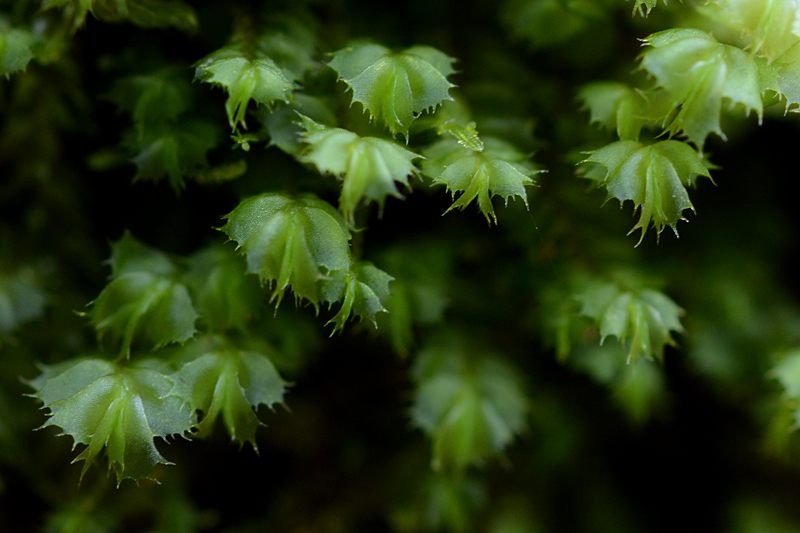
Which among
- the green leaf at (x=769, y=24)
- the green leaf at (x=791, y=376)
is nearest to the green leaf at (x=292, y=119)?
the green leaf at (x=769, y=24)

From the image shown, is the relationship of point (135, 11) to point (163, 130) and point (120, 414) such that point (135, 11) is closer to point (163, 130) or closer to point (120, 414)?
point (163, 130)

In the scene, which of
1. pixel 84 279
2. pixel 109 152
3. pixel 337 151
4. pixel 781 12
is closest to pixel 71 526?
pixel 84 279

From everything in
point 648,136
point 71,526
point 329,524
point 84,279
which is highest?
point 648,136

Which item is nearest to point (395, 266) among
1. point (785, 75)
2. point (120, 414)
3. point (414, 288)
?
point (414, 288)

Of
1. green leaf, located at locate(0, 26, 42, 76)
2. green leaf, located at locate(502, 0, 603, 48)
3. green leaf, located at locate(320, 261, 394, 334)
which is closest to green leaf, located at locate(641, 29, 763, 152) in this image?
green leaf, located at locate(502, 0, 603, 48)

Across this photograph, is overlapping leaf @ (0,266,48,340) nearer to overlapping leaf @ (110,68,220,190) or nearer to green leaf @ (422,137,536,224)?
overlapping leaf @ (110,68,220,190)

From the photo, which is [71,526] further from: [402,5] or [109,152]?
[402,5]
